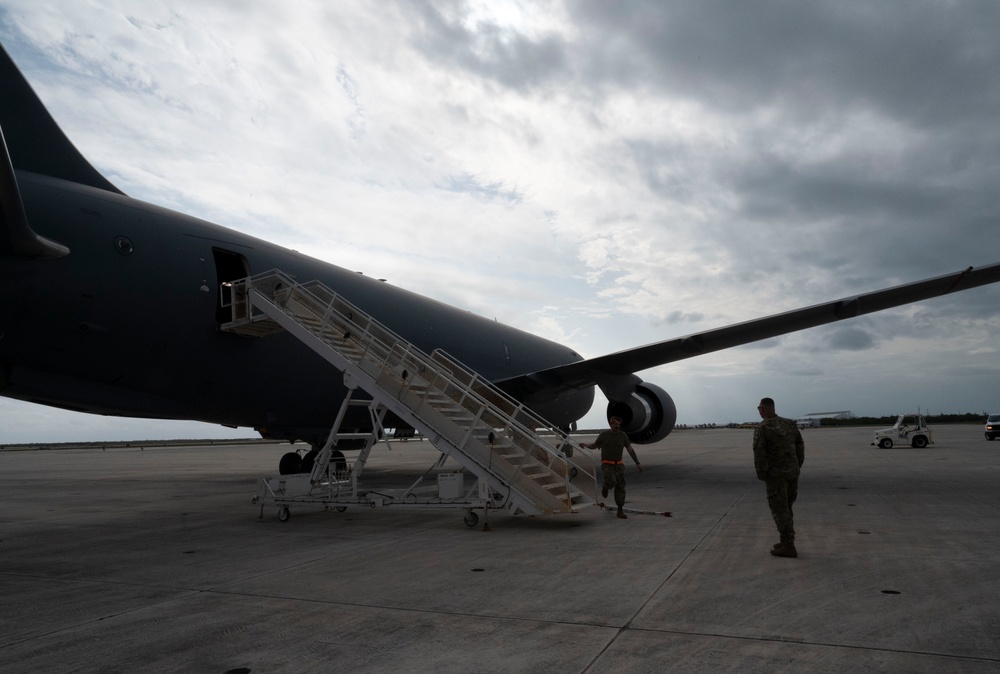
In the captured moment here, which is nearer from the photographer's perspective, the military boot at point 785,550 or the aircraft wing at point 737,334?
the military boot at point 785,550

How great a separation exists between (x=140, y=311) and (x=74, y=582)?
15.7ft

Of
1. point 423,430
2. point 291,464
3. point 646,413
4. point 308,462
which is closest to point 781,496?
point 423,430

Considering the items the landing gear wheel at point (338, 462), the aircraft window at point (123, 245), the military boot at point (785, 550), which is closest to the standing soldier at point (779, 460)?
the military boot at point (785, 550)

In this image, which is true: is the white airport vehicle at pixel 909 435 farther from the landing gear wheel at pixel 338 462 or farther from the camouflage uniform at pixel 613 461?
the landing gear wheel at pixel 338 462

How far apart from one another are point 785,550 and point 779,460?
0.92 m

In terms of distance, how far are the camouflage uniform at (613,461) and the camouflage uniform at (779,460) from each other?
116 inches

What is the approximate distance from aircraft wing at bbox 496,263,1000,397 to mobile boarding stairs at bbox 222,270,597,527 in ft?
15.4

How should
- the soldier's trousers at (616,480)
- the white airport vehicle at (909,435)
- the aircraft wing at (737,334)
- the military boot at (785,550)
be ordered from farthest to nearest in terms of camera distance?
the white airport vehicle at (909,435) < the aircraft wing at (737,334) < the soldier's trousers at (616,480) < the military boot at (785,550)

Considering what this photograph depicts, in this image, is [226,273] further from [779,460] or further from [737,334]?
[737,334]

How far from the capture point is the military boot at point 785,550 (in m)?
6.39

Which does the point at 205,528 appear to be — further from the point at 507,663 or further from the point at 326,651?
the point at 507,663

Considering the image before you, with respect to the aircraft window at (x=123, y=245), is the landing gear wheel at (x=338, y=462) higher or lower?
lower

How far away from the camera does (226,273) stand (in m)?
11.9

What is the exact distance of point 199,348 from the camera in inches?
424
